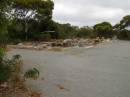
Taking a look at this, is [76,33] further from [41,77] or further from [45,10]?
[41,77]

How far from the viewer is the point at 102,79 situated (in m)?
12.0

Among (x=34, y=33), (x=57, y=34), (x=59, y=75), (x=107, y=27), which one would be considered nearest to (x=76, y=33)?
(x=107, y=27)

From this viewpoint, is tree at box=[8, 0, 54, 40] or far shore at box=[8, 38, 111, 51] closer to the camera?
far shore at box=[8, 38, 111, 51]

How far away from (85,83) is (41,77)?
1.71 meters

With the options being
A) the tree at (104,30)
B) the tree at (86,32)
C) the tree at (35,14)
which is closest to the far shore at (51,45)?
the tree at (35,14)

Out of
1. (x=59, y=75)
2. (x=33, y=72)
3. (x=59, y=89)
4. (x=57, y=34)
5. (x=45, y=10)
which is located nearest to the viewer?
(x=33, y=72)

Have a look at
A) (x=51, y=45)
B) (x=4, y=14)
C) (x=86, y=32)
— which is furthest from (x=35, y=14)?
(x=4, y=14)

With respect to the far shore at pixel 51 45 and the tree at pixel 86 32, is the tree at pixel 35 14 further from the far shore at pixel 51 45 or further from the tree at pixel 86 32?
the tree at pixel 86 32

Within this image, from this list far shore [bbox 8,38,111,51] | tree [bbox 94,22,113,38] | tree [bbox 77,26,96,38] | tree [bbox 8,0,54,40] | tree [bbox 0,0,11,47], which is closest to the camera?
tree [bbox 0,0,11,47]

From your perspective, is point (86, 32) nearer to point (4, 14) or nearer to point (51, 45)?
point (51, 45)

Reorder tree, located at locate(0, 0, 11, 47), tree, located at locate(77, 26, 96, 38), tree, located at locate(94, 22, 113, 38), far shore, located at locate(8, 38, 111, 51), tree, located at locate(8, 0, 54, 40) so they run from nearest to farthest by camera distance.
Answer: tree, located at locate(0, 0, 11, 47), far shore, located at locate(8, 38, 111, 51), tree, located at locate(8, 0, 54, 40), tree, located at locate(77, 26, 96, 38), tree, located at locate(94, 22, 113, 38)

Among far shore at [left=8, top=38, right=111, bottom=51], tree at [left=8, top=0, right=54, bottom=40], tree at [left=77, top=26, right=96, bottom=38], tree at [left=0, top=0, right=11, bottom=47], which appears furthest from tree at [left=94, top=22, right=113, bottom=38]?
tree at [left=0, top=0, right=11, bottom=47]

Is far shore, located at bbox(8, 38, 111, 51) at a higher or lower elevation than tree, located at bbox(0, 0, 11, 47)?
lower

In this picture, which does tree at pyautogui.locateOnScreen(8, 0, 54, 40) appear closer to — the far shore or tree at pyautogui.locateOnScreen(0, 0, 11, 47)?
the far shore
